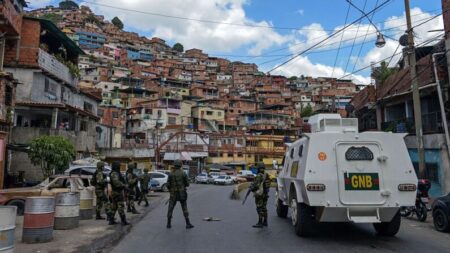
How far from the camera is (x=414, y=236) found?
31.8ft

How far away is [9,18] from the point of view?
21.4 metres

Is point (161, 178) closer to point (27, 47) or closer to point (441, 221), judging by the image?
point (27, 47)

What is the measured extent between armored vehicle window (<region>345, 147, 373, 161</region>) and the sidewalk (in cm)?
555

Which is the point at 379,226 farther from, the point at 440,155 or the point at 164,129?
the point at 164,129

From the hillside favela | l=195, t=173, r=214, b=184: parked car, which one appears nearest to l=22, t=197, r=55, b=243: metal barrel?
the hillside favela

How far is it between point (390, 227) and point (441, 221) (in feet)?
7.87

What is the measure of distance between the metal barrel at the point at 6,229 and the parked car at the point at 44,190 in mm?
6458

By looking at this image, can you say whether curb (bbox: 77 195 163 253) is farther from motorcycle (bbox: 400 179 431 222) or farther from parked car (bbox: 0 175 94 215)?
motorcycle (bbox: 400 179 431 222)

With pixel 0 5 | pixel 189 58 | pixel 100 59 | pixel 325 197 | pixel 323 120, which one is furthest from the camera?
pixel 189 58

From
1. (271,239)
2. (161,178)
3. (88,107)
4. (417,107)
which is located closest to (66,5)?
(88,107)

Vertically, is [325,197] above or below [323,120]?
below

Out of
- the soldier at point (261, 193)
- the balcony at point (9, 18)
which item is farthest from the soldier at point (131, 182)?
the balcony at point (9, 18)

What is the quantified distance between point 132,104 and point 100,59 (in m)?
50.6

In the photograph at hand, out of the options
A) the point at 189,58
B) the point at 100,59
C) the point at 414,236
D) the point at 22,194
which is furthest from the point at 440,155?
A: the point at 189,58
